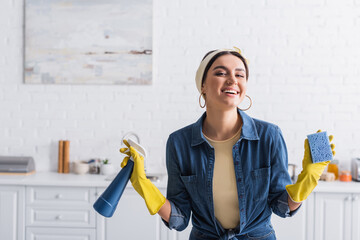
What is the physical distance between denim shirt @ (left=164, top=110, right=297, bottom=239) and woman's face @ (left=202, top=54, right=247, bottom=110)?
0.42ft

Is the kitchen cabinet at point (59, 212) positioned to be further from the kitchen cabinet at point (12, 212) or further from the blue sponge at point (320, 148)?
the blue sponge at point (320, 148)

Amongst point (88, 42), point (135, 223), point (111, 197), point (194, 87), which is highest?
point (88, 42)

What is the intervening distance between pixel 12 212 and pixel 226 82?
2.37 meters

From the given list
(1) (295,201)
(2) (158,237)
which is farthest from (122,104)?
(1) (295,201)

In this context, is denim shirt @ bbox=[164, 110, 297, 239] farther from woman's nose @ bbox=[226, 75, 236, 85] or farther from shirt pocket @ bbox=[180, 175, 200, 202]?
woman's nose @ bbox=[226, 75, 236, 85]

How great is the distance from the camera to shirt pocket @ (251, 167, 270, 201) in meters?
1.45

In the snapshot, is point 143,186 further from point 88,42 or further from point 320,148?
point 88,42

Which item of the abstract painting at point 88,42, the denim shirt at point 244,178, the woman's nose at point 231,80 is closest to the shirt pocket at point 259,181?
the denim shirt at point 244,178

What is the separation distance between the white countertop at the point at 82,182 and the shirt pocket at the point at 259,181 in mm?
1452

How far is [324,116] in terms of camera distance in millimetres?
3262

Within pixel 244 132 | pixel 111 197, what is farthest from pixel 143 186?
pixel 244 132

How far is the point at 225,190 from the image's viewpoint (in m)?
1.46

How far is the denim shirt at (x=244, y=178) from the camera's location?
4.76ft

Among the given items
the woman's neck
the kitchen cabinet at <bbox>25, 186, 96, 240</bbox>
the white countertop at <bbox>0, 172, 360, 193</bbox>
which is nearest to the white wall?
the white countertop at <bbox>0, 172, 360, 193</bbox>
